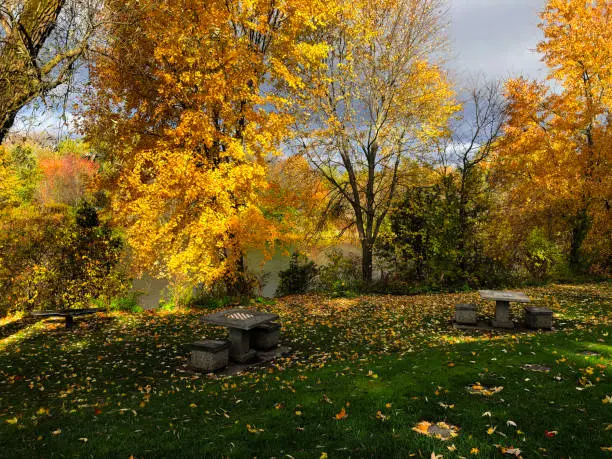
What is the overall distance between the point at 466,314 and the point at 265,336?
559cm

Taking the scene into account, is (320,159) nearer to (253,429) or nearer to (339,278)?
(339,278)

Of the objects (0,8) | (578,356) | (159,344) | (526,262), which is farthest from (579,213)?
(0,8)

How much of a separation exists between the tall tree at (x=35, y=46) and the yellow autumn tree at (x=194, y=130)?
3.48m

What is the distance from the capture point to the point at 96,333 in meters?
10.6

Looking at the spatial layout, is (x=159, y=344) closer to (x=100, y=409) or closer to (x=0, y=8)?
(x=100, y=409)

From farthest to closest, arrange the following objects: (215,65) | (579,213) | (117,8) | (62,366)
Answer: (579,213) < (215,65) < (117,8) < (62,366)

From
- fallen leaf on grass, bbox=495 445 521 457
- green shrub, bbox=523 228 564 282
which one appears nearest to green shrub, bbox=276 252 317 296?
green shrub, bbox=523 228 564 282

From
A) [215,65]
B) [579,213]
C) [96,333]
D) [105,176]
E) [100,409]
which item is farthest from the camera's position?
[579,213]

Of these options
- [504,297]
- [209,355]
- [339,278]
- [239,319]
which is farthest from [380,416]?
[339,278]

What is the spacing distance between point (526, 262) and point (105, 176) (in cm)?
1875

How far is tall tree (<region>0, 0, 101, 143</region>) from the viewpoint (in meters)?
7.07

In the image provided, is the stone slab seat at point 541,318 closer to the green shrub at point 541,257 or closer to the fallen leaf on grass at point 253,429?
the fallen leaf on grass at point 253,429

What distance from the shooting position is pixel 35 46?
25.2 feet

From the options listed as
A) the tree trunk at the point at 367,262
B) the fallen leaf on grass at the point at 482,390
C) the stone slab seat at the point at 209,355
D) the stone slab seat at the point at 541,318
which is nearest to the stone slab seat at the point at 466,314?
the stone slab seat at the point at 541,318
